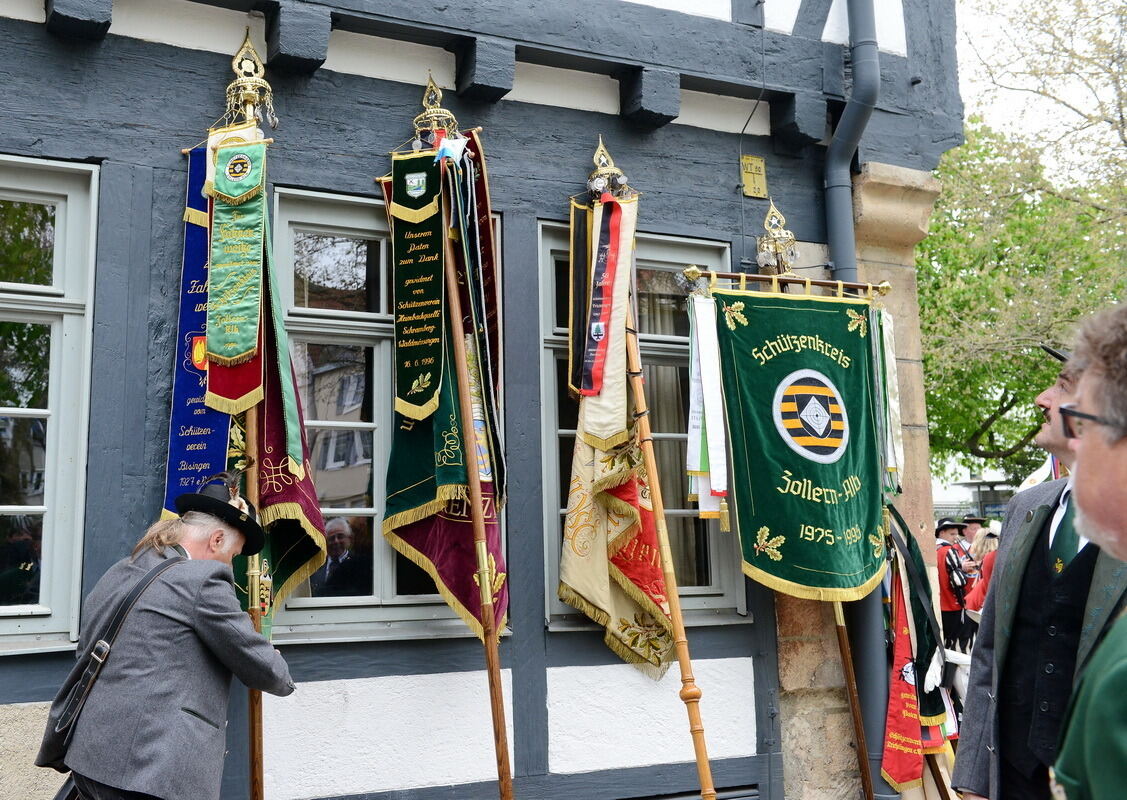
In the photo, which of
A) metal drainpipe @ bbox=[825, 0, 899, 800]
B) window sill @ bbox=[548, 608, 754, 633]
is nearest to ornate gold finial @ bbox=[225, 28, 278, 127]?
window sill @ bbox=[548, 608, 754, 633]

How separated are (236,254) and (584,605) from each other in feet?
A: 6.64

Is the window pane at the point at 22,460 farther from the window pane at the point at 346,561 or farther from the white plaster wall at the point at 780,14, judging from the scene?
the white plaster wall at the point at 780,14

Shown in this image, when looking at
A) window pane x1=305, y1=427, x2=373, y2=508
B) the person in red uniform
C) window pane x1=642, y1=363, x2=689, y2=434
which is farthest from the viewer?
the person in red uniform

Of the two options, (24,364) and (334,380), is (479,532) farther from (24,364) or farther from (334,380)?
(24,364)

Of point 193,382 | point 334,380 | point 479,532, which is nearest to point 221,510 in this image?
point 193,382

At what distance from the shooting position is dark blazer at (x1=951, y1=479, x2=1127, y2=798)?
3.20 m

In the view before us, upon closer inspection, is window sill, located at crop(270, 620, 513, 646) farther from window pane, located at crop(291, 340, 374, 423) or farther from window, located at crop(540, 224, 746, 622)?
window pane, located at crop(291, 340, 374, 423)

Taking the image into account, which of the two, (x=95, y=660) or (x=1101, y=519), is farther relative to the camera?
(x=95, y=660)

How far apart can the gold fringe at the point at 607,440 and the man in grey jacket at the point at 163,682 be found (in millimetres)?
1872

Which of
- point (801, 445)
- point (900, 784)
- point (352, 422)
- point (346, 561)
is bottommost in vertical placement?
point (900, 784)

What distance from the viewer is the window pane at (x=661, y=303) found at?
5.86 meters

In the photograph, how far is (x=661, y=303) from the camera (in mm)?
5906

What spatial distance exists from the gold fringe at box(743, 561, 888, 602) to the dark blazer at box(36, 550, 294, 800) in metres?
2.46

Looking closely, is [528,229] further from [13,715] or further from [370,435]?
[13,715]
